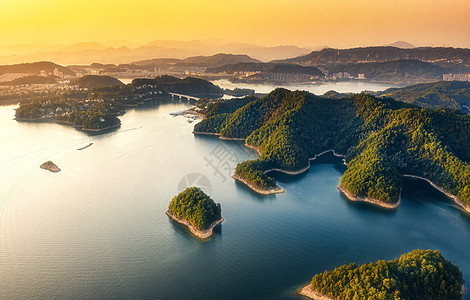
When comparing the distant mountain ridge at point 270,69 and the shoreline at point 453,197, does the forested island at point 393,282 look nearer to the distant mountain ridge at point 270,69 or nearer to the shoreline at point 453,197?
the shoreline at point 453,197

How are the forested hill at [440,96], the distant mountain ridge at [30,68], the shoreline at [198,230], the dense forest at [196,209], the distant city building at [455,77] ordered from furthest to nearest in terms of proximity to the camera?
Result: the distant mountain ridge at [30,68] → the distant city building at [455,77] → the forested hill at [440,96] → the dense forest at [196,209] → the shoreline at [198,230]

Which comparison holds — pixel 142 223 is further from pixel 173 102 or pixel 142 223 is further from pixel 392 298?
pixel 173 102

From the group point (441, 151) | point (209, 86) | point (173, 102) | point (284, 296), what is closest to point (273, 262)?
point (284, 296)

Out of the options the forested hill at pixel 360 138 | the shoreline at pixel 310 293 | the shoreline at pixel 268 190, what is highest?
the forested hill at pixel 360 138

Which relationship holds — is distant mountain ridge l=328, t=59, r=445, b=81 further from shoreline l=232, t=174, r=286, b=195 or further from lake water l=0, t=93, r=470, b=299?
shoreline l=232, t=174, r=286, b=195

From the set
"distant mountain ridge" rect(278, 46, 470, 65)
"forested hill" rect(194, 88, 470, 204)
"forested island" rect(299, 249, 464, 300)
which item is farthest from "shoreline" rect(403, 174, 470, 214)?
"distant mountain ridge" rect(278, 46, 470, 65)

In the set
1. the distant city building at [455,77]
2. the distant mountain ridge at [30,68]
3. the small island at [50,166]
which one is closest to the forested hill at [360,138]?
the small island at [50,166]
